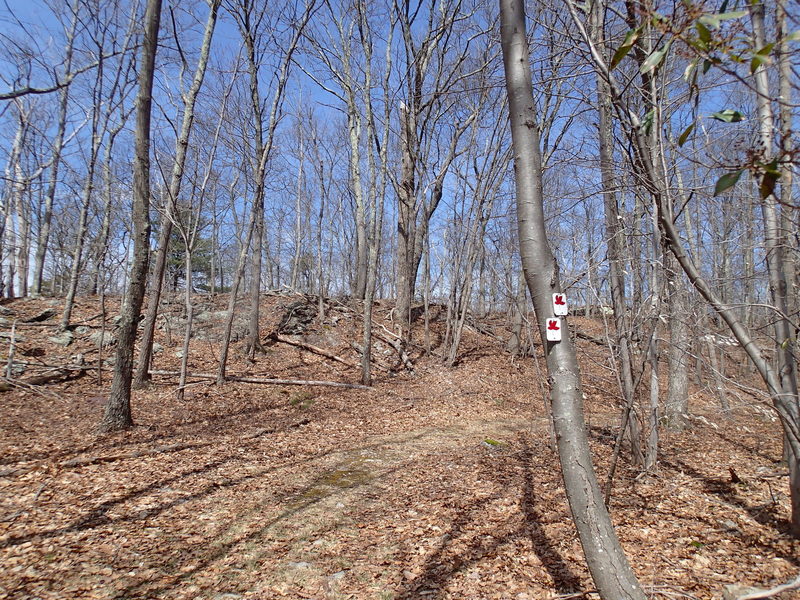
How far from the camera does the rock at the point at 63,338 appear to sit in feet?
35.2

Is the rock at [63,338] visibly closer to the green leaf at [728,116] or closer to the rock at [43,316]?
the rock at [43,316]

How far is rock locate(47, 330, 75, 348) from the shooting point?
10.7 meters

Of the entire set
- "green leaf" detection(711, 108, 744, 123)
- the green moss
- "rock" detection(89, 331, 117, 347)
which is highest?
"green leaf" detection(711, 108, 744, 123)

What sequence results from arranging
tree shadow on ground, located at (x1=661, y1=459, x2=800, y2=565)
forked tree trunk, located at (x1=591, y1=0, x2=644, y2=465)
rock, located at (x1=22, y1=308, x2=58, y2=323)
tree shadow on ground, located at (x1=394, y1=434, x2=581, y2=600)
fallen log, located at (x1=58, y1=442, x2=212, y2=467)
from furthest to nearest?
rock, located at (x1=22, y1=308, x2=58, y2=323) < fallen log, located at (x1=58, y1=442, x2=212, y2=467) < forked tree trunk, located at (x1=591, y1=0, x2=644, y2=465) < tree shadow on ground, located at (x1=661, y1=459, x2=800, y2=565) < tree shadow on ground, located at (x1=394, y1=434, x2=581, y2=600)

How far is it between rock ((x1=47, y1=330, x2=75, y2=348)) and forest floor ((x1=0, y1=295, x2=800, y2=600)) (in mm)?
2265

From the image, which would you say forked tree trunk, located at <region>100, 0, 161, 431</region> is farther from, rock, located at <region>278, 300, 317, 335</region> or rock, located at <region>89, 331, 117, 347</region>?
rock, located at <region>278, 300, 317, 335</region>

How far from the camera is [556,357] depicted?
2258 millimetres

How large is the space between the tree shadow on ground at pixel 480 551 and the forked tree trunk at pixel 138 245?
491 centimetres

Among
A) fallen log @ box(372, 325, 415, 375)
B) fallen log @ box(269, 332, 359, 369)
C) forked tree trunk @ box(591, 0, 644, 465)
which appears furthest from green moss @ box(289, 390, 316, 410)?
forked tree trunk @ box(591, 0, 644, 465)

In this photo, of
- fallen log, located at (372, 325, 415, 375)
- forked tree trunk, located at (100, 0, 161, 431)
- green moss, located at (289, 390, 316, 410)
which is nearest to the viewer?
forked tree trunk, located at (100, 0, 161, 431)

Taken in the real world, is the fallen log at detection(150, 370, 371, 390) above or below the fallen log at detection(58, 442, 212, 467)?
above

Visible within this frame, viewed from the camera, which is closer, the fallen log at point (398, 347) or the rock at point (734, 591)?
the rock at point (734, 591)

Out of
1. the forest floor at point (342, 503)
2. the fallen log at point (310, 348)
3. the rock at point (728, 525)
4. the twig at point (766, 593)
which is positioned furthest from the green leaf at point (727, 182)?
the fallen log at point (310, 348)

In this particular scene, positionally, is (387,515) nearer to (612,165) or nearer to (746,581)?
(746,581)
